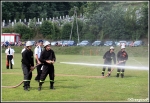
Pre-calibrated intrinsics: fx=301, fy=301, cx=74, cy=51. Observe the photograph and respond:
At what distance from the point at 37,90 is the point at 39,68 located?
6.81 feet

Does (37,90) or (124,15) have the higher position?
(124,15)

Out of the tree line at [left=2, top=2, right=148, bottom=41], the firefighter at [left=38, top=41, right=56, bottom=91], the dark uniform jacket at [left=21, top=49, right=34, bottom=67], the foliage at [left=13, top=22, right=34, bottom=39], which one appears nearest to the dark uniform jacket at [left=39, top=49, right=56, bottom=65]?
the firefighter at [left=38, top=41, right=56, bottom=91]

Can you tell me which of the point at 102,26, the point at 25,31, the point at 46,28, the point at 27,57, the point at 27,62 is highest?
the point at 102,26

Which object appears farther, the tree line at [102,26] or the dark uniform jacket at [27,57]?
the tree line at [102,26]

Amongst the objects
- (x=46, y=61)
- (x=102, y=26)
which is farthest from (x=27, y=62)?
(x=102, y=26)

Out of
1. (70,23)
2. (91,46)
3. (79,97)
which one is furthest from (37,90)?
(70,23)

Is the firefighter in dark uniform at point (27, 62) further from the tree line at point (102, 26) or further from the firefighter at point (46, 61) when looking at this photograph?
the tree line at point (102, 26)

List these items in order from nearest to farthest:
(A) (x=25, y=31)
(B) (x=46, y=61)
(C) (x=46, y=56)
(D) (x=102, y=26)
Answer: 1. (B) (x=46, y=61)
2. (C) (x=46, y=56)
3. (D) (x=102, y=26)
4. (A) (x=25, y=31)

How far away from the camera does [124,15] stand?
230ft

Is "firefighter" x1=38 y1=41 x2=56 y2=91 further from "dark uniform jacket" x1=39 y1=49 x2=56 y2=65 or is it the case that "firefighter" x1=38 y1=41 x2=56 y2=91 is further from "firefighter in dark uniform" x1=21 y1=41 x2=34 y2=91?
"firefighter in dark uniform" x1=21 y1=41 x2=34 y2=91

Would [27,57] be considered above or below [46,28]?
below

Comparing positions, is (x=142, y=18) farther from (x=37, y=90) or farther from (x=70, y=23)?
(x=37, y=90)

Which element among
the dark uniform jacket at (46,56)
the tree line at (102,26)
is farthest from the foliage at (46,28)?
the dark uniform jacket at (46,56)

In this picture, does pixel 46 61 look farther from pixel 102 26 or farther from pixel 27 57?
pixel 102 26
